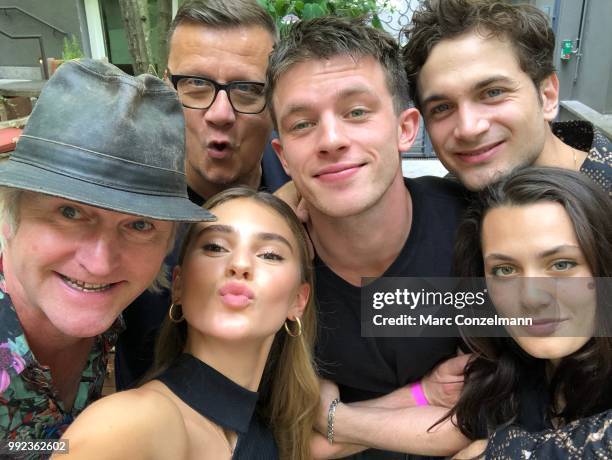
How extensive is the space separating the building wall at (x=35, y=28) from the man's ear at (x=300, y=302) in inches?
330

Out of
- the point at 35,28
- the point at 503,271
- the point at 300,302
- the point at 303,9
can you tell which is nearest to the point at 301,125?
the point at 300,302

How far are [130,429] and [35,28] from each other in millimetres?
10395

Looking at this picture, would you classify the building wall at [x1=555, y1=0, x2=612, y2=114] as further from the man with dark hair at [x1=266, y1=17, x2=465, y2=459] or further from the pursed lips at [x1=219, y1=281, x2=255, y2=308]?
the pursed lips at [x1=219, y1=281, x2=255, y2=308]

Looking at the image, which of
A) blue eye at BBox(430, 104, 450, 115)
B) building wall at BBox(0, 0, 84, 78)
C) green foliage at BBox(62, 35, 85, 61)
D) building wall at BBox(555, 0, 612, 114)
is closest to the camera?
A: blue eye at BBox(430, 104, 450, 115)

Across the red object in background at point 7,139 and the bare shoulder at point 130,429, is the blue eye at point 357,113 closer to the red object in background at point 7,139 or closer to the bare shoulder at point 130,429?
the bare shoulder at point 130,429

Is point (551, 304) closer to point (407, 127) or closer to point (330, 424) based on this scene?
point (407, 127)

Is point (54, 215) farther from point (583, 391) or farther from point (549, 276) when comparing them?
point (583, 391)

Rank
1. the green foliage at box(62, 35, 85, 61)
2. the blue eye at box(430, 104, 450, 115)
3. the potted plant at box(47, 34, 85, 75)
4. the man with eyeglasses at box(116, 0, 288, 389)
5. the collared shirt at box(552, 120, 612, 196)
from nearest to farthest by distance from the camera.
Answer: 1. the collared shirt at box(552, 120, 612, 196)
2. the blue eye at box(430, 104, 450, 115)
3. the man with eyeglasses at box(116, 0, 288, 389)
4. the potted plant at box(47, 34, 85, 75)
5. the green foliage at box(62, 35, 85, 61)

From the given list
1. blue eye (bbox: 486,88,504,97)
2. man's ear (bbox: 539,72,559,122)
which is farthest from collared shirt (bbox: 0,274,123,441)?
man's ear (bbox: 539,72,559,122)

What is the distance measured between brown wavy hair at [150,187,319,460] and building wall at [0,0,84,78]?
826 cm

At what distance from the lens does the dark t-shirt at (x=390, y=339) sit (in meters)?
2.01

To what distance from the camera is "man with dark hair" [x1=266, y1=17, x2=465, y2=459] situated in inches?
72.5

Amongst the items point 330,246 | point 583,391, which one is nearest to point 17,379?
point 330,246

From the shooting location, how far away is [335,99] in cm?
182
